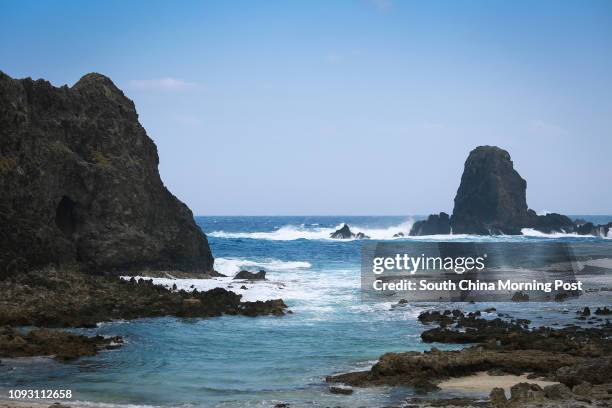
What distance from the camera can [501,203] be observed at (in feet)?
447

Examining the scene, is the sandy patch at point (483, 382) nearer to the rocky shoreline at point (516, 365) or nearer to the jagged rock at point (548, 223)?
the rocky shoreline at point (516, 365)

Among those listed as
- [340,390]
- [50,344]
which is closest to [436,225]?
[50,344]

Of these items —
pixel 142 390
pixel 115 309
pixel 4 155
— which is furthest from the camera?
pixel 4 155

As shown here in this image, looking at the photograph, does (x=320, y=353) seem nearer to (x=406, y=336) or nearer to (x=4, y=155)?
(x=406, y=336)

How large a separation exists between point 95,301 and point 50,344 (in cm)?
1032

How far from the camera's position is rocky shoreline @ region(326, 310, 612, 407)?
53.3ft

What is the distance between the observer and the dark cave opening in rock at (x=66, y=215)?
42875 mm

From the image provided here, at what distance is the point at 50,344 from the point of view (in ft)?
78.5

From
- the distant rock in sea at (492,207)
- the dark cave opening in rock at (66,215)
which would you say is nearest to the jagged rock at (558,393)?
the dark cave opening in rock at (66,215)

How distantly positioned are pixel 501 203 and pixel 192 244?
9738 cm

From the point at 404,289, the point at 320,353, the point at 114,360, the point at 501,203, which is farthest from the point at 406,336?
the point at 501,203

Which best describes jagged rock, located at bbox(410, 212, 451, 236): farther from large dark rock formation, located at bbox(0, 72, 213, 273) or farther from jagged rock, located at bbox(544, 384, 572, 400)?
jagged rock, located at bbox(544, 384, 572, 400)

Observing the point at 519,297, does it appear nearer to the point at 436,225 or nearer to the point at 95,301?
the point at 95,301

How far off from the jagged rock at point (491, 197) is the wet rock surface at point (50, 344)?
385 feet
